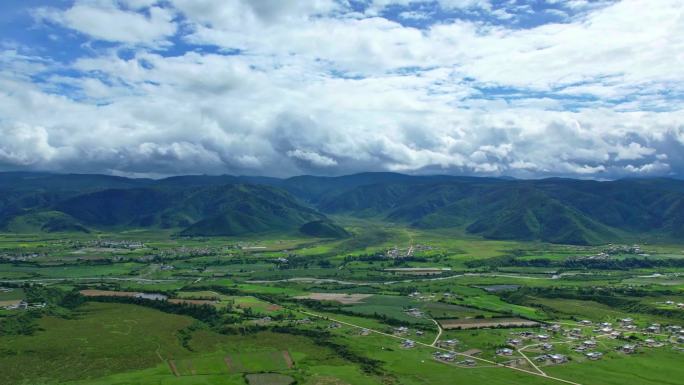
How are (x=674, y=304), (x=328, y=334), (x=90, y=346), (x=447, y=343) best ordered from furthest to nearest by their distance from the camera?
(x=674, y=304), (x=328, y=334), (x=447, y=343), (x=90, y=346)

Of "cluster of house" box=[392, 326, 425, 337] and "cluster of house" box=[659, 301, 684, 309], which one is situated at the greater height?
"cluster of house" box=[659, 301, 684, 309]

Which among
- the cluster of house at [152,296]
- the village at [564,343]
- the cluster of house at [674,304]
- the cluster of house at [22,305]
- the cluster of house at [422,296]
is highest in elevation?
the cluster of house at [674,304]

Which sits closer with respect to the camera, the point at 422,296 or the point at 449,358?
the point at 449,358

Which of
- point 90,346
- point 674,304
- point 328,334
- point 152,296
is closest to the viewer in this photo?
point 90,346

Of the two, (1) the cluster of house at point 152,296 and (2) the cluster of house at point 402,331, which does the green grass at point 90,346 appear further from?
(2) the cluster of house at point 402,331

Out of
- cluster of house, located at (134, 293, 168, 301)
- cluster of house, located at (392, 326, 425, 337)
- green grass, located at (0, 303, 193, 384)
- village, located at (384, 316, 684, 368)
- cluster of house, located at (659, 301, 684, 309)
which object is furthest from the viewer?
cluster of house, located at (134, 293, 168, 301)

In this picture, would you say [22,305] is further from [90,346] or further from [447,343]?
[447,343]

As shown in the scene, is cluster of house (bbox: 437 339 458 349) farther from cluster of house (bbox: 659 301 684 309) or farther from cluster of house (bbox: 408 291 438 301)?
Answer: cluster of house (bbox: 659 301 684 309)

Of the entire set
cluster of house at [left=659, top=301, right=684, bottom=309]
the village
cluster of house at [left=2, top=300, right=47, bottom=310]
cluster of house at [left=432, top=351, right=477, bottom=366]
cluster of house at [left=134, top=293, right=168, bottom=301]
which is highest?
cluster of house at [left=659, top=301, right=684, bottom=309]

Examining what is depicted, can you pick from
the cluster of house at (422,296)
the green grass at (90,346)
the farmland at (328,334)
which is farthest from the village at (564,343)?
the green grass at (90,346)

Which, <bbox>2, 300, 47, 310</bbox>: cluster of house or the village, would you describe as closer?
the village

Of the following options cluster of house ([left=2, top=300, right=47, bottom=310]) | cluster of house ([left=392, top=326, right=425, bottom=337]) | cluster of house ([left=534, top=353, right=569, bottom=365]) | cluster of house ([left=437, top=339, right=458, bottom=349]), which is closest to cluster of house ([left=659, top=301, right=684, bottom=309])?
cluster of house ([left=534, top=353, right=569, bottom=365])

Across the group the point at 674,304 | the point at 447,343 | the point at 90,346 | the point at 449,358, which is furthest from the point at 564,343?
the point at 90,346
